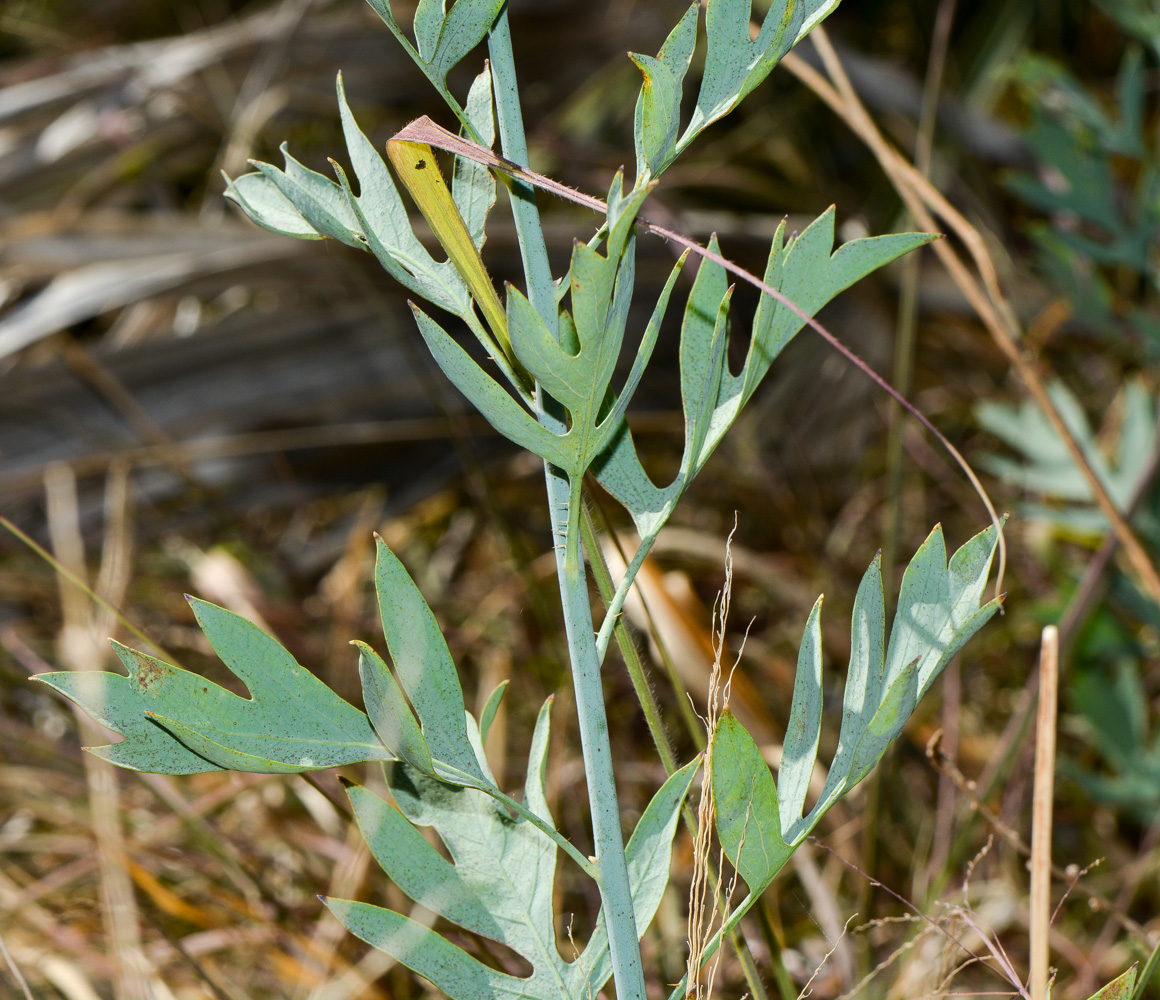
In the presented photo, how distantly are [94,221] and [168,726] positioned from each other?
1054 millimetres

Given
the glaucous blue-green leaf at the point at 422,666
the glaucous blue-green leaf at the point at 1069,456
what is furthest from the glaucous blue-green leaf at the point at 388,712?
the glaucous blue-green leaf at the point at 1069,456

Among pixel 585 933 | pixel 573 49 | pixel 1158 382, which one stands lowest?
pixel 585 933

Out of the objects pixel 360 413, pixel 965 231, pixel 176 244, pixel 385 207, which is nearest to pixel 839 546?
pixel 360 413

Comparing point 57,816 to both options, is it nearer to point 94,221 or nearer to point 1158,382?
point 94,221

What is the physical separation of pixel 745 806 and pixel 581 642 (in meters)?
0.06

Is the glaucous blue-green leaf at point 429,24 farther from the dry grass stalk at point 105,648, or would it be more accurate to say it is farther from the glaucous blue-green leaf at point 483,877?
the dry grass stalk at point 105,648

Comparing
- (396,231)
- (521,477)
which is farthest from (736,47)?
(521,477)

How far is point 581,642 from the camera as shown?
0.94 ft

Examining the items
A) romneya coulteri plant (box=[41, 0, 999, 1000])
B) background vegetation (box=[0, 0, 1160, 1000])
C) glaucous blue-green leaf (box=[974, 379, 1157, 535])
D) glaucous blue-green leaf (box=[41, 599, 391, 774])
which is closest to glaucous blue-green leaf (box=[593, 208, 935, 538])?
romneya coulteri plant (box=[41, 0, 999, 1000])

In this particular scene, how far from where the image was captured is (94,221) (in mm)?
1138

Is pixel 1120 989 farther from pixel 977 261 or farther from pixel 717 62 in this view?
pixel 977 261

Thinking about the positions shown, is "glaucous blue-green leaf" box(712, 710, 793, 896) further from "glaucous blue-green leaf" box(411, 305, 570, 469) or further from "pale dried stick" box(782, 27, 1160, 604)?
"pale dried stick" box(782, 27, 1160, 604)

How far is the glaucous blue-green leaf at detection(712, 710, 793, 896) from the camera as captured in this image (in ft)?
0.88

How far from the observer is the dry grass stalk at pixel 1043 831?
1.00ft
